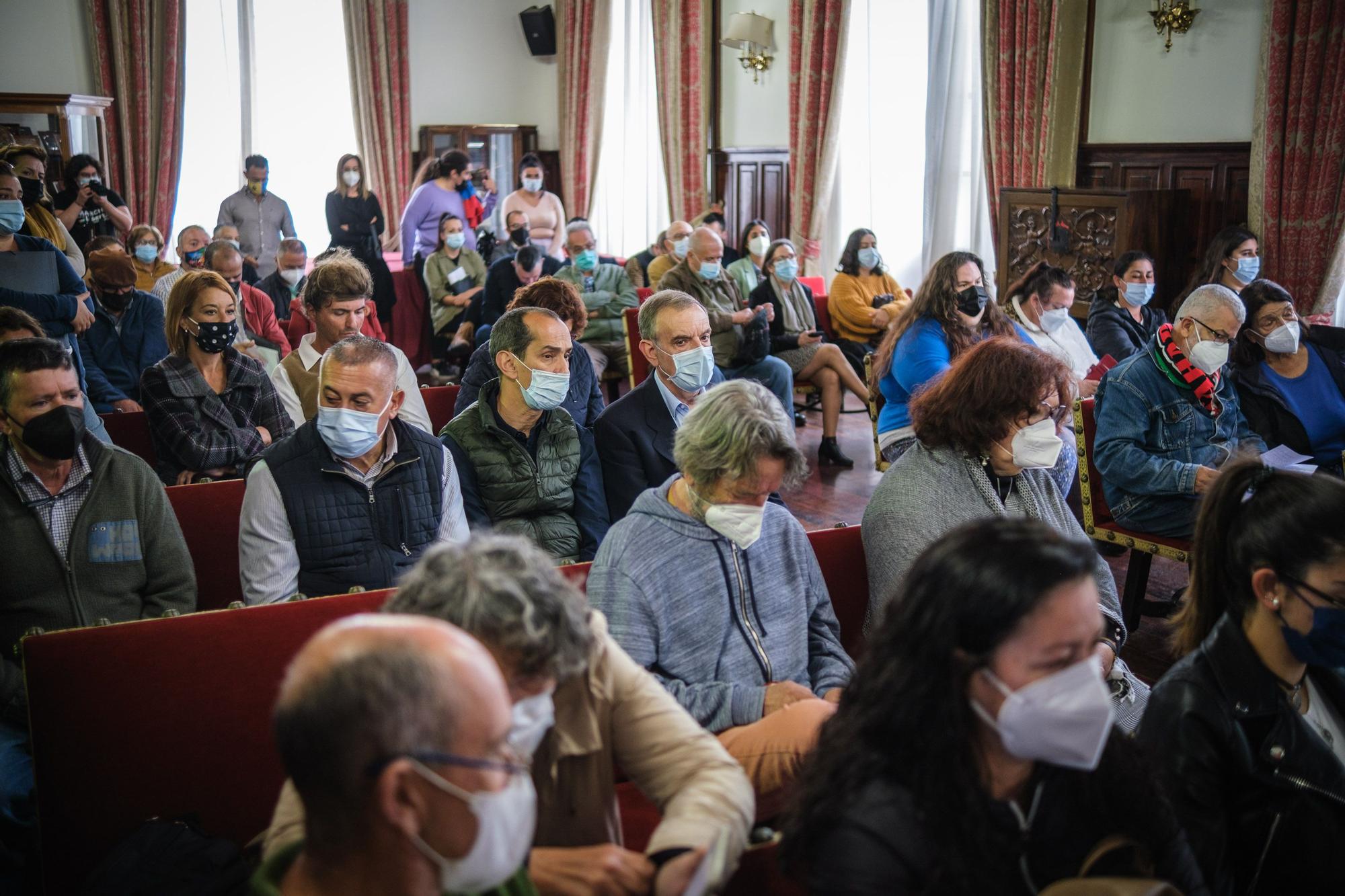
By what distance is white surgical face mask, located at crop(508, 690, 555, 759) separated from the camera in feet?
4.50

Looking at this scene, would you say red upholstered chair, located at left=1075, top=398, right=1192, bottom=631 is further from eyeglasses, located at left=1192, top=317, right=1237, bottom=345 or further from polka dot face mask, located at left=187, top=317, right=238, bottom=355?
polka dot face mask, located at left=187, top=317, right=238, bottom=355

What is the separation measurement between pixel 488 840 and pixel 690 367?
250cm

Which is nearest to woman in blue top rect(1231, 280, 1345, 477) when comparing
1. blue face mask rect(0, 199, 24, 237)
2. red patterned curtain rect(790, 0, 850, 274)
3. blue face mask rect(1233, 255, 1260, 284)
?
blue face mask rect(1233, 255, 1260, 284)

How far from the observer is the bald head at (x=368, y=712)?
3.42 feet

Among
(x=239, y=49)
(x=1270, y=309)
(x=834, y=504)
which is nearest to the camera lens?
(x=1270, y=309)

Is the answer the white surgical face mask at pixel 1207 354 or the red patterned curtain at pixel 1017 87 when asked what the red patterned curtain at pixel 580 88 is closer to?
the red patterned curtain at pixel 1017 87

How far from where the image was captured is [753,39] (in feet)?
31.4

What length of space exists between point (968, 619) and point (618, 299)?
6.07 meters

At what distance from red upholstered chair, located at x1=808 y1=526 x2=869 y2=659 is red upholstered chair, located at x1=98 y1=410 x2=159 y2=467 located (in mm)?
2322

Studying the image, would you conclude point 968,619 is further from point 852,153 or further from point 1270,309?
point 852,153

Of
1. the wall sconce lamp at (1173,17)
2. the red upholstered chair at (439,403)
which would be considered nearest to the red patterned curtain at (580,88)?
the wall sconce lamp at (1173,17)

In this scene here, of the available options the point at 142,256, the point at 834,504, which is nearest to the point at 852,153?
the point at 834,504

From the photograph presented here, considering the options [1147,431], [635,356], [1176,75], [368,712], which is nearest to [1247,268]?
[1176,75]

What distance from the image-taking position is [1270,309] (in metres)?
3.96
